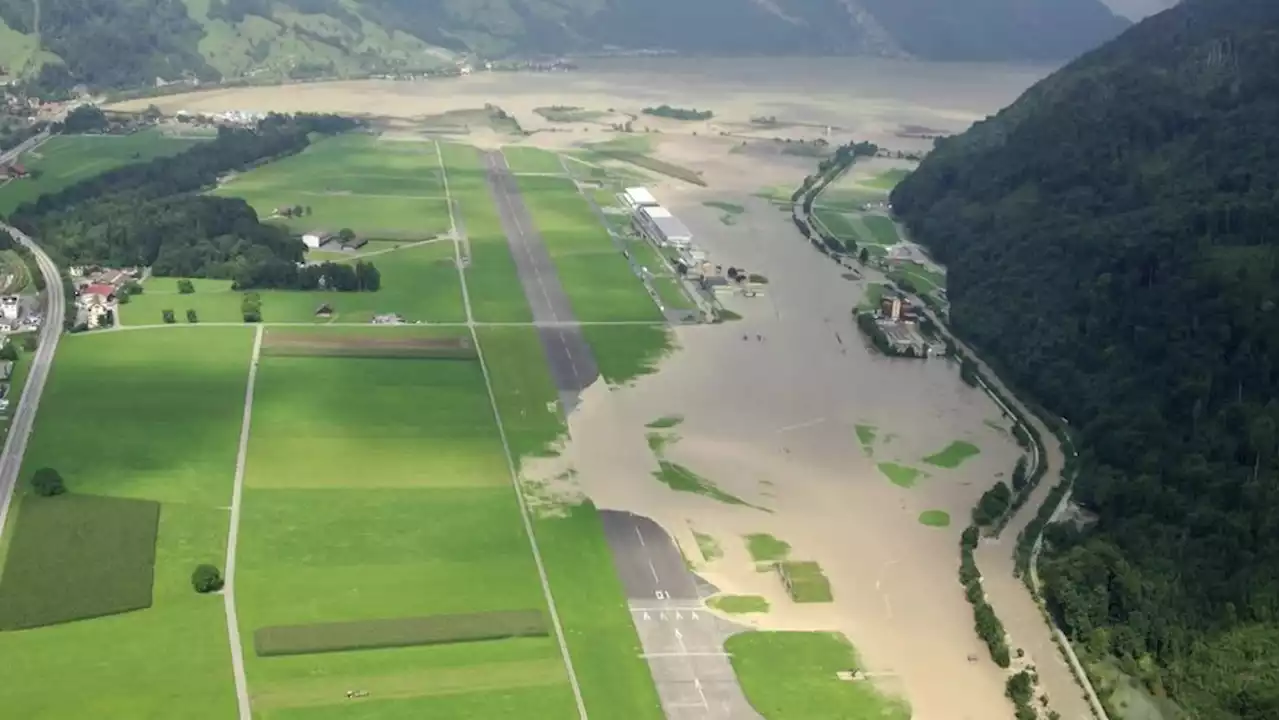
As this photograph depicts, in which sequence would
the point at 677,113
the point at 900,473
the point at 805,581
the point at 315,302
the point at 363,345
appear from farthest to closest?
the point at 677,113 → the point at 315,302 → the point at 363,345 → the point at 900,473 → the point at 805,581

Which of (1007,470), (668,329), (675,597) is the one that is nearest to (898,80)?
(668,329)

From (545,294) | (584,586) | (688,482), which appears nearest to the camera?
(584,586)

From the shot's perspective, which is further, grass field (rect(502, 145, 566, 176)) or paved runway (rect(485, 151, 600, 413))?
grass field (rect(502, 145, 566, 176))

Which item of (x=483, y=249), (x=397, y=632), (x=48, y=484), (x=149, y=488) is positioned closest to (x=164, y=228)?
(x=483, y=249)

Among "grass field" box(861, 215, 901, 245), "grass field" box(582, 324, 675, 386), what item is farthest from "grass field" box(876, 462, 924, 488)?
"grass field" box(861, 215, 901, 245)

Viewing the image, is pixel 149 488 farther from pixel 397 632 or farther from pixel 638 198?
pixel 638 198

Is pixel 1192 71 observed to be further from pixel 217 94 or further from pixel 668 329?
pixel 217 94

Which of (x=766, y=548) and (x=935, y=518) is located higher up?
(x=935, y=518)

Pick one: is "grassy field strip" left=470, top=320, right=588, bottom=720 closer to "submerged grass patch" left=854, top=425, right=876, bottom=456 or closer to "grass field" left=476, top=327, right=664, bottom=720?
"grass field" left=476, top=327, right=664, bottom=720
